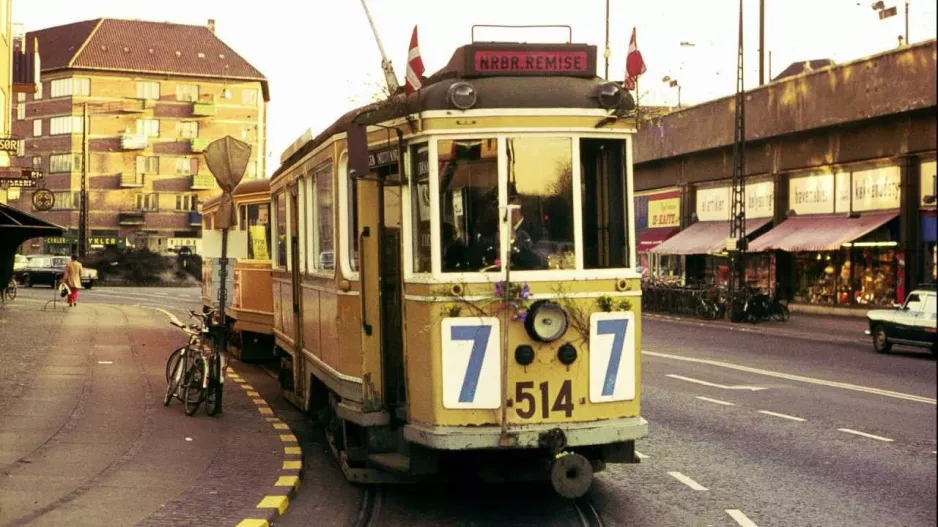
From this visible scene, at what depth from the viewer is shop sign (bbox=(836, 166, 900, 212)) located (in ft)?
120

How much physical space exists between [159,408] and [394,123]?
267 inches

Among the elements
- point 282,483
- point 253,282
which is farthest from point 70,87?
point 282,483

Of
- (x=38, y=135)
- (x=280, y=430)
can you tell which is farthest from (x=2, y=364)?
(x=38, y=135)

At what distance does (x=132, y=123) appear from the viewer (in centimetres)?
9612

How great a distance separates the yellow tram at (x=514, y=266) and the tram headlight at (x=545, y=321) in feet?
0.03

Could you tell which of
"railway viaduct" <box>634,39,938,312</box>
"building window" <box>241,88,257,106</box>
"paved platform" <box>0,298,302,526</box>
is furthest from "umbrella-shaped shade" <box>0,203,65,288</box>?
"building window" <box>241,88,257,106</box>

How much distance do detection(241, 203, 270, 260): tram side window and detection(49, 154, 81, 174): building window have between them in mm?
79837

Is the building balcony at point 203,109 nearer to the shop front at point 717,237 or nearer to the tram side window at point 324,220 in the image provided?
the shop front at point 717,237

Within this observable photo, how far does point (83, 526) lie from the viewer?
835 centimetres

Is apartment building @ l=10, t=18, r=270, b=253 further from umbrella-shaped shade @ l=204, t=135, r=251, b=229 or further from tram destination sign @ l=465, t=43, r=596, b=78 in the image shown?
tram destination sign @ l=465, t=43, r=596, b=78

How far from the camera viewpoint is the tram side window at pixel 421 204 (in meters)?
8.73

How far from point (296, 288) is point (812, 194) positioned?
101ft

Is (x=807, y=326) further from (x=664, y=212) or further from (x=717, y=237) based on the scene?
(x=664, y=212)

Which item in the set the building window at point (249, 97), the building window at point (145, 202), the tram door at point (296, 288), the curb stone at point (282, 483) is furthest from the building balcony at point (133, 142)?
the tram door at point (296, 288)
